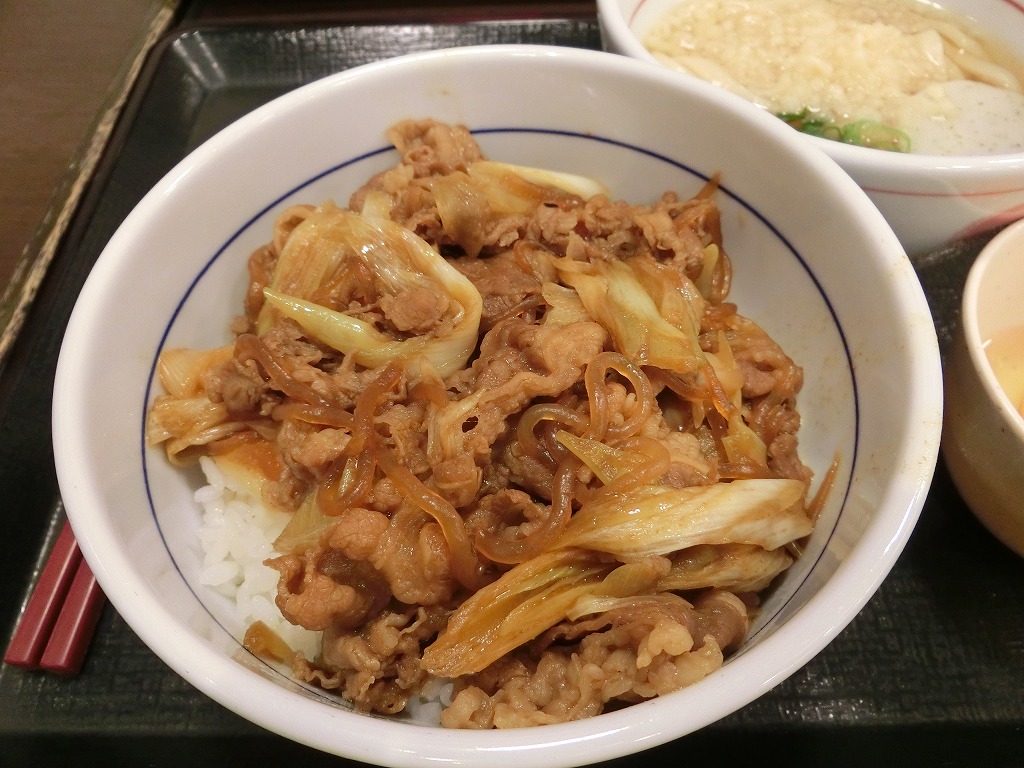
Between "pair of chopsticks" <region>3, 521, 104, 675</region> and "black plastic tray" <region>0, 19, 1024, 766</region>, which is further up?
"pair of chopsticks" <region>3, 521, 104, 675</region>

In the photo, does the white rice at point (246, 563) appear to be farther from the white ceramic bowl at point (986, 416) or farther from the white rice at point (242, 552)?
the white ceramic bowl at point (986, 416)

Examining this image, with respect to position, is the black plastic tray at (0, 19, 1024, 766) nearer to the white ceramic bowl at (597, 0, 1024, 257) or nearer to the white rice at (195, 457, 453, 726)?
the white ceramic bowl at (597, 0, 1024, 257)

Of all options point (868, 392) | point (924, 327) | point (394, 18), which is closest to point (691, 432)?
point (868, 392)

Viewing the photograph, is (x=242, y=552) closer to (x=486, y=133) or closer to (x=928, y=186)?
(x=486, y=133)

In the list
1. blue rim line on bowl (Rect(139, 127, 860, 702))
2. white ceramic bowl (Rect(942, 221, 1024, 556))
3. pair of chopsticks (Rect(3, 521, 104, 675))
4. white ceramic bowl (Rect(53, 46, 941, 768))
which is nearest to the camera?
white ceramic bowl (Rect(53, 46, 941, 768))

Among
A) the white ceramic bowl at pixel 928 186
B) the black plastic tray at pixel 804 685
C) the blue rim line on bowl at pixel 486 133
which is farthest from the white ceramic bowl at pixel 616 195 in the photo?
the black plastic tray at pixel 804 685

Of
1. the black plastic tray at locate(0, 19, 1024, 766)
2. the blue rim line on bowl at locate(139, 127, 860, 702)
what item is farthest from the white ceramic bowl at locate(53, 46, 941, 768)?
the black plastic tray at locate(0, 19, 1024, 766)
